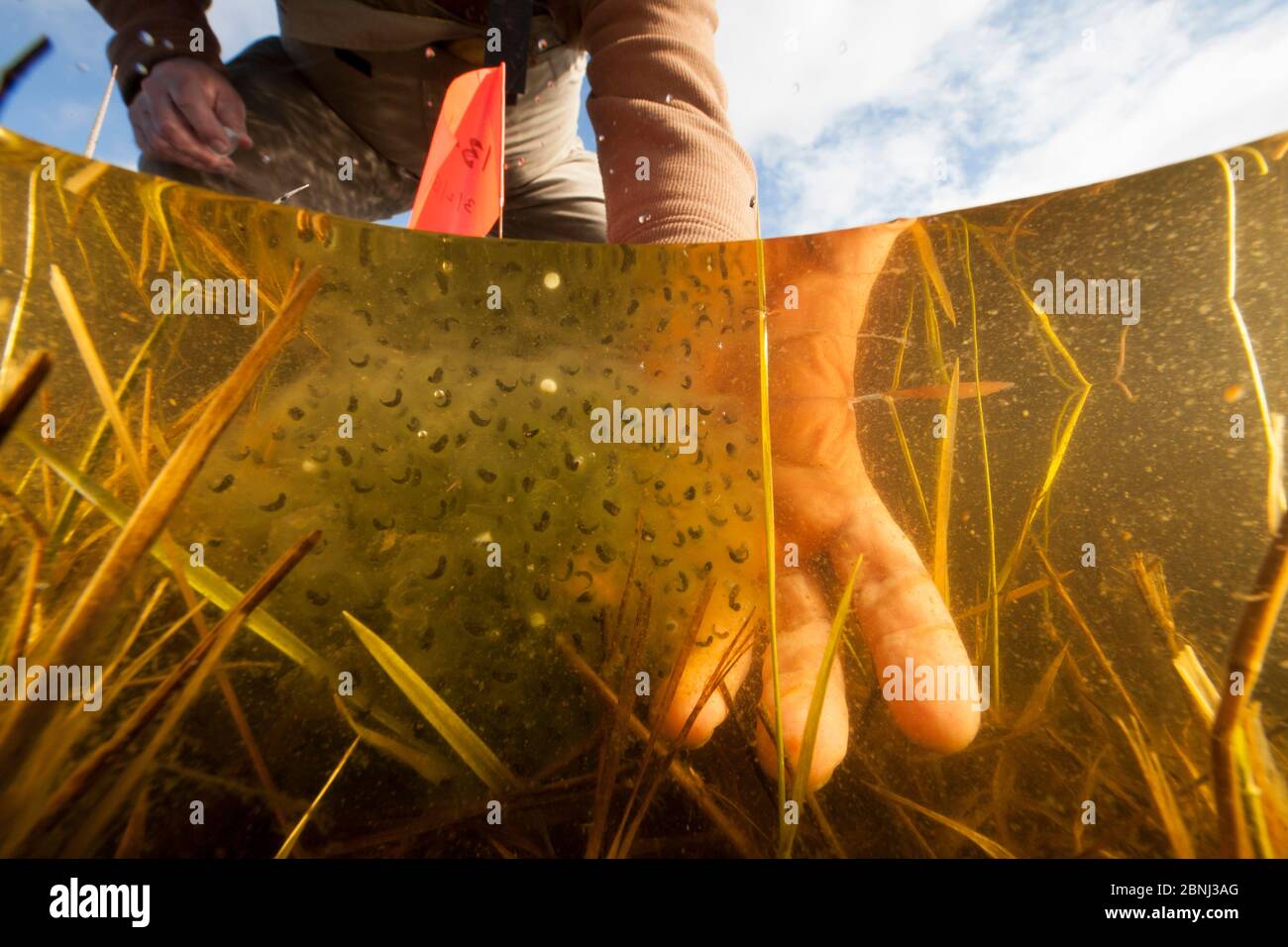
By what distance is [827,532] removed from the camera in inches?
16.6

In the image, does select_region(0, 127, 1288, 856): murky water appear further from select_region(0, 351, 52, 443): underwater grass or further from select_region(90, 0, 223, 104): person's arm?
select_region(90, 0, 223, 104): person's arm

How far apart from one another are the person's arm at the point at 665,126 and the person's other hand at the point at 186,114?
0.53 metres

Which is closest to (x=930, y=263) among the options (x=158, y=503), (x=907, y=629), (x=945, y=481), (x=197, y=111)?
(x=945, y=481)

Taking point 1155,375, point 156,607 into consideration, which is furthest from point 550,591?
point 1155,375

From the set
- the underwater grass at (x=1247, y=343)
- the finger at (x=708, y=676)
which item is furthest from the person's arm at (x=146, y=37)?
the underwater grass at (x=1247, y=343)

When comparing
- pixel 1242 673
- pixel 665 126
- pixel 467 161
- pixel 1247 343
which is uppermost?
pixel 665 126

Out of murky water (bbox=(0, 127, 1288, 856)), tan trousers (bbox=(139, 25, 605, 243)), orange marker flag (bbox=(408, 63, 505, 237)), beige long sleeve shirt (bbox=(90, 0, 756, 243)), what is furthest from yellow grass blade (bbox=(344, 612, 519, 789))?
tan trousers (bbox=(139, 25, 605, 243))

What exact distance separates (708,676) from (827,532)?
0.14m

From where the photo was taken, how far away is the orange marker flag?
1.74 ft

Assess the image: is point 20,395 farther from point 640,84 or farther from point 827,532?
point 640,84

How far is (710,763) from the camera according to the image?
38 centimetres

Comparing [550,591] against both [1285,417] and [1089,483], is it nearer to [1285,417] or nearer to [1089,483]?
[1089,483]

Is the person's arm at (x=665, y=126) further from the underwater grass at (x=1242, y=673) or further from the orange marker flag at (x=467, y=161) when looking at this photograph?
the underwater grass at (x=1242, y=673)
